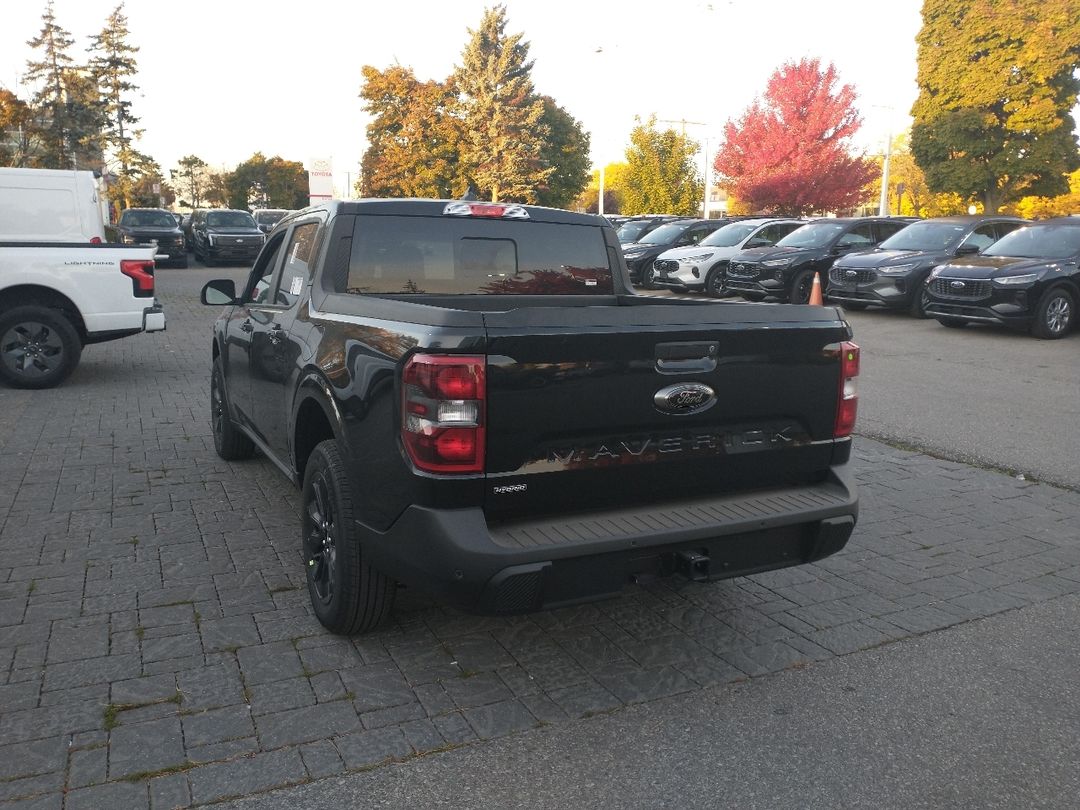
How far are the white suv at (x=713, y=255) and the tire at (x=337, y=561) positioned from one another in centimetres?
1677

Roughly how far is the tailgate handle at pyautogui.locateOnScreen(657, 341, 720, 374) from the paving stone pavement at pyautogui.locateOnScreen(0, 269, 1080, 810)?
0.82 meters

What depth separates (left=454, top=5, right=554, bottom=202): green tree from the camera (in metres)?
58.7

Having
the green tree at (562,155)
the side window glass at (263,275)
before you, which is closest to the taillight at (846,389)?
the side window glass at (263,275)

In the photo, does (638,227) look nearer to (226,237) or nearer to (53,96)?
(226,237)

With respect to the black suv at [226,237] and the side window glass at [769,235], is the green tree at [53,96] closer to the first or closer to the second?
the black suv at [226,237]

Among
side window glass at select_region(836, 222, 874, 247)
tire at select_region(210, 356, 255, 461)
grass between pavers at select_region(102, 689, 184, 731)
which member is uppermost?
side window glass at select_region(836, 222, 874, 247)

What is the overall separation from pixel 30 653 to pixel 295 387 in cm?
154

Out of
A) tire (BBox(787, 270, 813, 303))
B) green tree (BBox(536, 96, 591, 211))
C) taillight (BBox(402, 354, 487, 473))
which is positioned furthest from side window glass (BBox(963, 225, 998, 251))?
green tree (BBox(536, 96, 591, 211))

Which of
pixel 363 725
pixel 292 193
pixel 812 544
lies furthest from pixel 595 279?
pixel 292 193

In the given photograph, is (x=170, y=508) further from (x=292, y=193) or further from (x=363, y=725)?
(x=292, y=193)

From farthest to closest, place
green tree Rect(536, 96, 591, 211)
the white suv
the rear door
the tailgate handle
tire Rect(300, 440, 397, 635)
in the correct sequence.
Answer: green tree Rect(536, 96, 591, 211), the white suv, the rear door, tire Rect(300, 440, 397, 635), the tailgate handle

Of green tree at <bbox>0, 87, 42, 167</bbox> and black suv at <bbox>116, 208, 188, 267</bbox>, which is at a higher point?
green tree at <bbox>0, 87, 42, 167</bbox>

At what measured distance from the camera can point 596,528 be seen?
3342 mm

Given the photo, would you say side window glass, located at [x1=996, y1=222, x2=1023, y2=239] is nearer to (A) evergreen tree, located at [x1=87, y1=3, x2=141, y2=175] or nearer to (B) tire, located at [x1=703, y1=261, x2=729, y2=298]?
(B) tire, located at [x1=703, y1=261, x2=729, y2=298]
